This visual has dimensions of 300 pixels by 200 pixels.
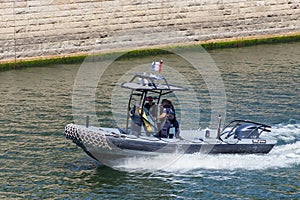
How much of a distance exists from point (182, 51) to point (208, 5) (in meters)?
2.46

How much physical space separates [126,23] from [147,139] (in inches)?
526

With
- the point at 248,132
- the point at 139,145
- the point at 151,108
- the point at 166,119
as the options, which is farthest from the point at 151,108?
the point at 248,132

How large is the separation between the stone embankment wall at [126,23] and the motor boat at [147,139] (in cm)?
1114

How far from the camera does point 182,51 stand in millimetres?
33719

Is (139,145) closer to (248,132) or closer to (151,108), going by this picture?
(151,108)

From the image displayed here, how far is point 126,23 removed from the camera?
3309cm

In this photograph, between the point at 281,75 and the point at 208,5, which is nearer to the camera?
the point at 281,75

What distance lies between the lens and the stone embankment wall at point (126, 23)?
102ft

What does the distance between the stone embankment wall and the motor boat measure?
36.5ft

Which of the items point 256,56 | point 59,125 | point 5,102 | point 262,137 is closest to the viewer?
point 262,137

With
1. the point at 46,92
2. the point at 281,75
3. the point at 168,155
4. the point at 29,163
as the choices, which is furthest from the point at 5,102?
the point at 281,75

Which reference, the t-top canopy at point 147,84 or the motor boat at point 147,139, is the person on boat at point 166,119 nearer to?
the motor boat at point 147,139

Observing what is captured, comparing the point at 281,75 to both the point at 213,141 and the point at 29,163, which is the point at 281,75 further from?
the point at 29,163

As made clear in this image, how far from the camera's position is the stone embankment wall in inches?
1219
